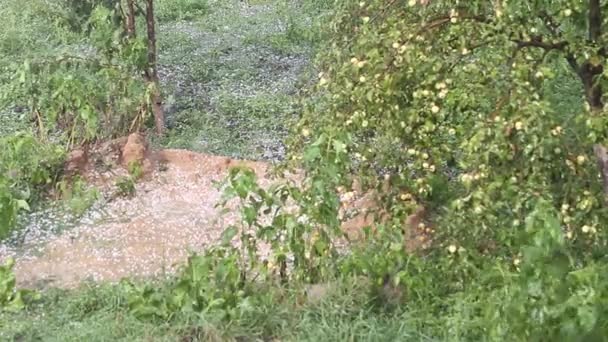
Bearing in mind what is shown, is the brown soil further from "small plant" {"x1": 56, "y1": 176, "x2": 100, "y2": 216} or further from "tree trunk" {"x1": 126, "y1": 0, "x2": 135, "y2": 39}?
"tree trunk" {"x1": 126, "y1": 0, "x2": 135, "y2": 39}

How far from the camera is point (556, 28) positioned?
12.0ft

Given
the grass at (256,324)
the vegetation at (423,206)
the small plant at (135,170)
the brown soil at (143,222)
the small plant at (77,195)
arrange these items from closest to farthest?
the vegetation at (423,206)
the grass at (256,324)
the brown soil at (143,222)
the small plant at (77,195)
the small plant at (135,170)

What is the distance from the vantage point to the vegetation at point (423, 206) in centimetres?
313

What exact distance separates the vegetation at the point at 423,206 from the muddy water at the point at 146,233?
350mm

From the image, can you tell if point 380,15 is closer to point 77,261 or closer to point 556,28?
point 556,28

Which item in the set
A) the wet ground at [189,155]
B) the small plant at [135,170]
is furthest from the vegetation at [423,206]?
the small plant at [135,170]

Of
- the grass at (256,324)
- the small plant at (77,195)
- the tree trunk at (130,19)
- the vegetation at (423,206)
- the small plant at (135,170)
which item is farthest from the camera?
the tree trunk at (130,19)

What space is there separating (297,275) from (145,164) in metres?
2.16

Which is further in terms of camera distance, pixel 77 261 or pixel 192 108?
pixel 192 108

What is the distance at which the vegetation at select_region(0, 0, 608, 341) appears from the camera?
313cm

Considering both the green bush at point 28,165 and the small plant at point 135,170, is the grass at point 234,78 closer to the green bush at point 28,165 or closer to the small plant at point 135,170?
the small plant at point 135,170

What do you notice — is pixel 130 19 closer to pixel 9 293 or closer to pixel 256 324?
pixel 9 293

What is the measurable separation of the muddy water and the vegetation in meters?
0.35

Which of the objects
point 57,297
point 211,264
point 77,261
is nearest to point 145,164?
point 77,261
